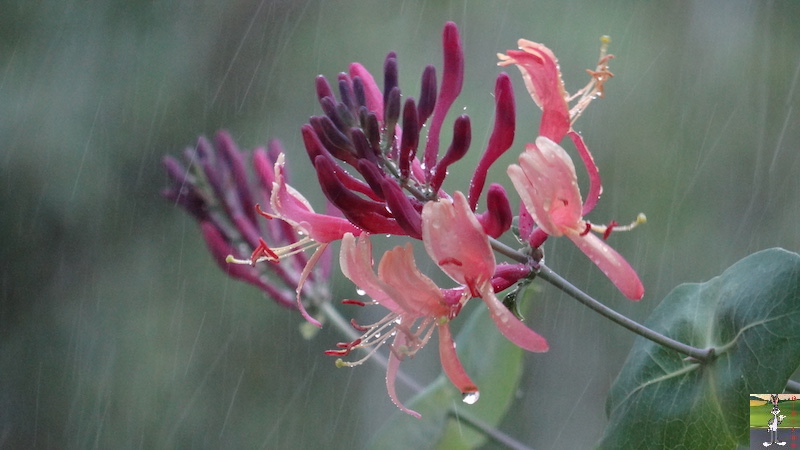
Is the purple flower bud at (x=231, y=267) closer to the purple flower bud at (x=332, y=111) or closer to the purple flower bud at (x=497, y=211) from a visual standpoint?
the purple flower bud at (x=332, y=111)

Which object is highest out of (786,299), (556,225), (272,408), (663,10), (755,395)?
(663,10)

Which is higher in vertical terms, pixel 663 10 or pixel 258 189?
pixel 663 10

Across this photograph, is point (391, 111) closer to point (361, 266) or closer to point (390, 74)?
point (390, 74)

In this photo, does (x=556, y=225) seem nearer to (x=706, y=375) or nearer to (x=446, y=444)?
(x=706, y=375)

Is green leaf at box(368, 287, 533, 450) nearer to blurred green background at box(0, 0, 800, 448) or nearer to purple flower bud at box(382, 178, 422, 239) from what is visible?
purple flower bud at box(382, 178, 422, 239)

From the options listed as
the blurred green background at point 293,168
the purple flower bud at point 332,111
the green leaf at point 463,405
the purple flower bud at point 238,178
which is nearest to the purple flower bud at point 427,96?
the purple flower bud at point 332,111

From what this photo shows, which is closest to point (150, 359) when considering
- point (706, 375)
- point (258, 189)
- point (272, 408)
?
point (272, 408)

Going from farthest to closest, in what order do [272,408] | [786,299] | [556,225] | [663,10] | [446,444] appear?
[272,408] < [663,10] < [446,444] < [786,299] < [556,225]

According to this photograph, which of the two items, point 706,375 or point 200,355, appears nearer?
point 706,375
